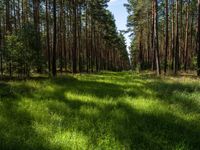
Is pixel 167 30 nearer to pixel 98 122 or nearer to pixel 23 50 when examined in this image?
pixel 23 50

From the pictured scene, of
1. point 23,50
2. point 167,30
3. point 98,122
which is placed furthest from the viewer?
point 167,30

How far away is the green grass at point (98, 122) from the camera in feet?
23.1

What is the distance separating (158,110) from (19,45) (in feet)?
57.2

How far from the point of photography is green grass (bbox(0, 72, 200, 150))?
23.1 ft

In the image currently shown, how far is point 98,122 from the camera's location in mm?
8344

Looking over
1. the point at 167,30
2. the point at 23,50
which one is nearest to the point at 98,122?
the point at 23,50

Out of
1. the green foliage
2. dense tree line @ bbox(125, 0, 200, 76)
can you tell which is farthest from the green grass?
dense tree line @ bbox(125, 0, 200, 76)

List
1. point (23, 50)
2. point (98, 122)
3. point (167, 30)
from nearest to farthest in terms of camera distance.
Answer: point (98, 122) → point (23, 50) → point (167, 30)

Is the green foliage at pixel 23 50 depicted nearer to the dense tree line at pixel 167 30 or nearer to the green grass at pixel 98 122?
the dense tree line at pixel 167 30

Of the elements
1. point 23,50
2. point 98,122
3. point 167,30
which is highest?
point 167,30

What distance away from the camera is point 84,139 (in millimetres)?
7152

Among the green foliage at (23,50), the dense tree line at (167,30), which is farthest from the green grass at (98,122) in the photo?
the dense tree line at (167,30)

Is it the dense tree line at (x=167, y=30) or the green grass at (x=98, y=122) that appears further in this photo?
the dense tree line at (x=167, y=30)

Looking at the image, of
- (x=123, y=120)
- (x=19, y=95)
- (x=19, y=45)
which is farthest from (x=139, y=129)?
(x=19, y=45)
